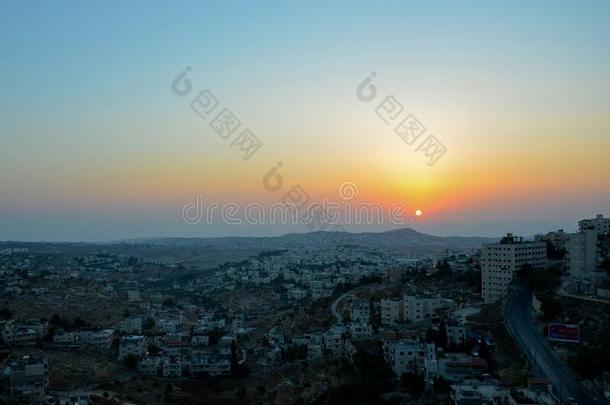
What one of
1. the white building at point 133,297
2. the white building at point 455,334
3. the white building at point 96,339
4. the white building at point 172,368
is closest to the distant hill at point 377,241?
the white building at point 133,297

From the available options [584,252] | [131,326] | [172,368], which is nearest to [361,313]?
[172,368]

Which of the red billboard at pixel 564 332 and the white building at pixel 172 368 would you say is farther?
the white building at pixel 172 368

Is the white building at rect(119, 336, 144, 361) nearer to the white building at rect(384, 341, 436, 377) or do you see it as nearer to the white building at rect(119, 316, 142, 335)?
the white building at rect(119, 316, 142, 335)

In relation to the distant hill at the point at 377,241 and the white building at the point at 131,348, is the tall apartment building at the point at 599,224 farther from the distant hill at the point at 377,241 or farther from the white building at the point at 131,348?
the distant hill at the point at 377,241

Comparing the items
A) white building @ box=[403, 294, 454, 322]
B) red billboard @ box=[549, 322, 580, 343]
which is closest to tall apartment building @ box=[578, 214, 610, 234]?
white building @ box=[403, 294, 454, 322]

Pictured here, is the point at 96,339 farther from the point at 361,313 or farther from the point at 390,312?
the point at 390,312

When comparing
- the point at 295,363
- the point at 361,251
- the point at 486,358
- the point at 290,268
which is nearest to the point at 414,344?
the point at 486,358
